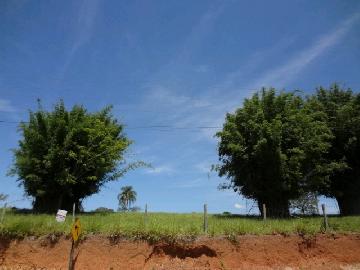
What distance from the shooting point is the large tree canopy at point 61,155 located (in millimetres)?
30031

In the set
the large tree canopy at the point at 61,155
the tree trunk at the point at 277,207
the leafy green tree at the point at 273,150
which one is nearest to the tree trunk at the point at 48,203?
the large tree canopy at the point at 61,155

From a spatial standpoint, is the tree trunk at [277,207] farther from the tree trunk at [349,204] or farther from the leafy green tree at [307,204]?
the tree trunk at [349,204]

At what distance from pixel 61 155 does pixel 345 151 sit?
79.7 ft

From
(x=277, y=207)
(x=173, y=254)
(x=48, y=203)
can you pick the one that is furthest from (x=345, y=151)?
(x=48, y=203)

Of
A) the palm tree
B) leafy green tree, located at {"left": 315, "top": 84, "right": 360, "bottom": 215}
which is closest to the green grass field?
leafy green tree, located at {"left": 315, "top": 84, "right": 360, "bottom": 215}

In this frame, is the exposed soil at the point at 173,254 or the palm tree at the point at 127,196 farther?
the palm tree at the point at 127,196

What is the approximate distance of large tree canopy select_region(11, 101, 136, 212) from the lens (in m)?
30.0

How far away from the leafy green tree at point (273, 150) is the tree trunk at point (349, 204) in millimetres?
5712

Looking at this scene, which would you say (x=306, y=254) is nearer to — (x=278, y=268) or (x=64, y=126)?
(x=278, y=268)

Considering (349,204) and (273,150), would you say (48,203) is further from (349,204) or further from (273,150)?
(349,204)

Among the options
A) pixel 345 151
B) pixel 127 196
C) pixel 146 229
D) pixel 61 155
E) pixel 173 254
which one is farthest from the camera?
pixel 127 196

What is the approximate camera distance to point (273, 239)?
69.2 ft

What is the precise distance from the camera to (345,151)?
3559 centimetres

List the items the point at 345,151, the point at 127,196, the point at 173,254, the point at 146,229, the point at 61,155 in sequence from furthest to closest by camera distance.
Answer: the point at 127,196, the point at 345,151, the point at 61,155, the point at 146,229, the point at 173,254
